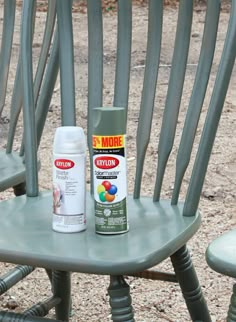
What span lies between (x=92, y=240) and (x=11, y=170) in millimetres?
590

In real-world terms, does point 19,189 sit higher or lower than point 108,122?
lower

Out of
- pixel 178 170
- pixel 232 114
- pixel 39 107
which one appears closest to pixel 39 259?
pixel 178 170

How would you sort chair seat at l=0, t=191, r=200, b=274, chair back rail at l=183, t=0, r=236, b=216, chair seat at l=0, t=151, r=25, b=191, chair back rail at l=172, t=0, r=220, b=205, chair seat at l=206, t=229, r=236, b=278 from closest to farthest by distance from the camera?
1. chair seat at l=206, t=229, r=236, b=278
2. chair seat at l=0, t=191, r=200, b=274
3. chair back rail at l=183, t=0, r=236, b=216
4. chair back rail at l=172, t=0, r=220, b=205
5. chair seat at l=0, t=151, r=25, b=191

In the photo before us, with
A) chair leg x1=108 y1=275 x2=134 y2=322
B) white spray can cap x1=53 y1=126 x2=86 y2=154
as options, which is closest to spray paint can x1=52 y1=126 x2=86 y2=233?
white spray can cap x1=53 y1=126 x2=86 y2=154

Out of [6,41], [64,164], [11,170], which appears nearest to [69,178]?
[64,164]

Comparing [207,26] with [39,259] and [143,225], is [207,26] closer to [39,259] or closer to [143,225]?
[143,225]

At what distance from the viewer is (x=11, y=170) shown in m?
2.50

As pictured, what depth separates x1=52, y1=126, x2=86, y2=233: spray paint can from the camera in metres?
1.99

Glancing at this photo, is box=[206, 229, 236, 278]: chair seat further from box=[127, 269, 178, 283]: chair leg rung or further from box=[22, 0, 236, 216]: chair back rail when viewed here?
box=[127, 269, 178, 283]: chair leg rung

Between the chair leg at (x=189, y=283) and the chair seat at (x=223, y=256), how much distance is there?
0.39 meters

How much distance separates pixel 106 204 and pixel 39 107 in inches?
23.7

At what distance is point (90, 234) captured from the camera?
203cm

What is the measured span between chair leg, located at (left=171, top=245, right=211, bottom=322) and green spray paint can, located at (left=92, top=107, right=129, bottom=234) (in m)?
0.30

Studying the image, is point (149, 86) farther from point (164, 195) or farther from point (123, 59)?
point (164, 195)
